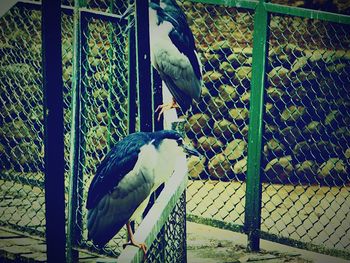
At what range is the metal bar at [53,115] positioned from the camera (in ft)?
5.65

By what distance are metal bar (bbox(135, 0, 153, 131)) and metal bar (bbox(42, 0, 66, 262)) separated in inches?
29.8

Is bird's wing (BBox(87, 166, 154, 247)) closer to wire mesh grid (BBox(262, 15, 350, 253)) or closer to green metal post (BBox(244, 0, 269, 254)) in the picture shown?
green metal post (BBox(244, 0, 269, 254))

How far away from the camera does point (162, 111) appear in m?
2.91

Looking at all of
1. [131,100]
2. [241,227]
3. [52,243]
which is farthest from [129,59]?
[52,243]

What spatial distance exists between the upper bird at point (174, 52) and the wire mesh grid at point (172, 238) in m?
0.55

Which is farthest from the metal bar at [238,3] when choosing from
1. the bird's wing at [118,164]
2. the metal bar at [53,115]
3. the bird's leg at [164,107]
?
the metal bar at [53,115]

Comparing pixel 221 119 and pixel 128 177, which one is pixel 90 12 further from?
pixel 221 119

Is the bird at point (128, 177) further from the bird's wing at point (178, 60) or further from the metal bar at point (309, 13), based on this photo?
the metal bar at point (309, 13)

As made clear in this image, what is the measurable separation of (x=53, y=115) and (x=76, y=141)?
5.74 ft

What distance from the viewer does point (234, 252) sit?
387cm

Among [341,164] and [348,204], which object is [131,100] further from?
[341,164]

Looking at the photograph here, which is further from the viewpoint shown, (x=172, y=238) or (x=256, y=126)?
(x=256, y=126)

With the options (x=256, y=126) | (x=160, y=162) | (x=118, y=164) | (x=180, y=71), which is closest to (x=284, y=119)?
(x=256, y=126)

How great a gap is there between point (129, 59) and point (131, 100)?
9.9 inches
